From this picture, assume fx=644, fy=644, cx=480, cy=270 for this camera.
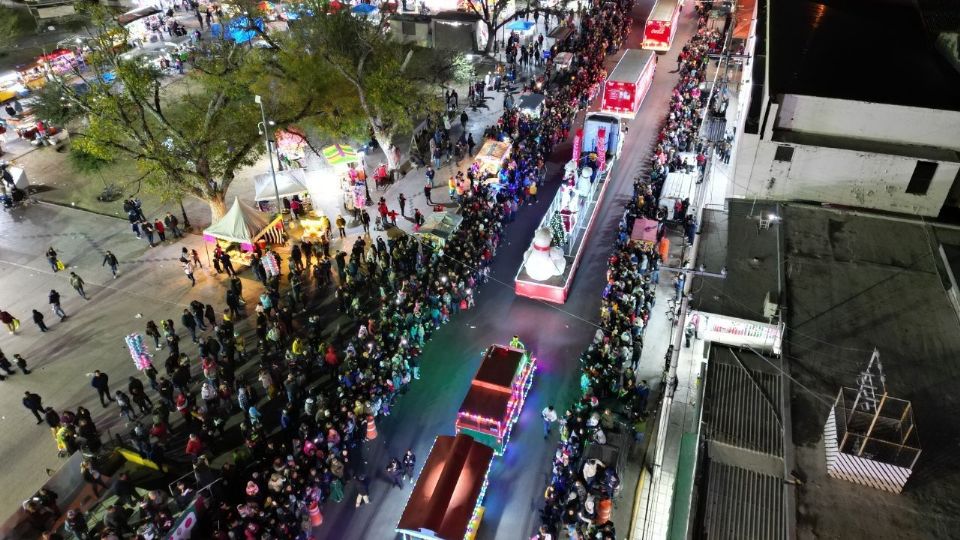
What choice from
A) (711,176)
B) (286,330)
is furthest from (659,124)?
(286,330)

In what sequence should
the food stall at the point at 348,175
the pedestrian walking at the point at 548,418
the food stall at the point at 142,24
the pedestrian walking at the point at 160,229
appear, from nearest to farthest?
the pedestrian walking at the point at 548,418, the pedestrian walking at the point at 160,229, the food stall at the point at 348,175, the food stall at the point at 142,24

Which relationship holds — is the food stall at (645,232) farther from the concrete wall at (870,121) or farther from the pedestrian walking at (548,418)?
the pedestrian walking at (548,418)

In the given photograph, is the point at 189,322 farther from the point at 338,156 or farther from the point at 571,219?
the point at 571,219

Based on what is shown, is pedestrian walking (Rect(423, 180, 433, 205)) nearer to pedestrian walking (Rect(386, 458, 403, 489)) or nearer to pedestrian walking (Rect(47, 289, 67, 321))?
pedestrian walking (Rect(386, 458, 403, 489))

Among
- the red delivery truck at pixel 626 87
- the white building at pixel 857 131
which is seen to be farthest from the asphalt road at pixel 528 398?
the red delivery truck at pixel 626 87

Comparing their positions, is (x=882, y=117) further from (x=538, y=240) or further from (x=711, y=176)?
(x=538, y=240)

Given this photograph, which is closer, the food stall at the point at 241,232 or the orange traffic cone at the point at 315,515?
the orange traffic cone at the point at 315,515
